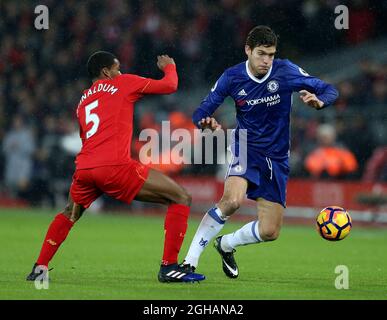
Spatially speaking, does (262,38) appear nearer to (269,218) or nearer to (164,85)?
(164,85)

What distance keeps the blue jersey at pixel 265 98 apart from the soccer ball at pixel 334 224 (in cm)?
75

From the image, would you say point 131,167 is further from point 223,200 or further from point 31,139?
point 31,139

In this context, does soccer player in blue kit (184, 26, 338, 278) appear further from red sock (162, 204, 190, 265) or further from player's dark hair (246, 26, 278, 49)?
red sock (162, 204, 190, 265)

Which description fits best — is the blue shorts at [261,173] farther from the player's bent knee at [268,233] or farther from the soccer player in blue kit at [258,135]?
the player's bent knee at [268,233]

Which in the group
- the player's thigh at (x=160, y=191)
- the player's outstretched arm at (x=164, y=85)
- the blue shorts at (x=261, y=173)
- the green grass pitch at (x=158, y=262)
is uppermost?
the player's outstretched arm at (x=164, y=85)

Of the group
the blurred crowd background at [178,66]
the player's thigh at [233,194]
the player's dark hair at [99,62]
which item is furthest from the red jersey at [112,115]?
the blurred crowd background at [178,66]

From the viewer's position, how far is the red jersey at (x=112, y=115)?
26.9ft

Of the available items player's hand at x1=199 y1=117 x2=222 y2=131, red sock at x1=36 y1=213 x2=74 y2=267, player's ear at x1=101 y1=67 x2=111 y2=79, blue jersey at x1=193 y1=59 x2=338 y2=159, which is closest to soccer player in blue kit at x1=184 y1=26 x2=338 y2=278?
blue jersey at x1=193 y1=59 x2=338 y2=159

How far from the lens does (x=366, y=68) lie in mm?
18141

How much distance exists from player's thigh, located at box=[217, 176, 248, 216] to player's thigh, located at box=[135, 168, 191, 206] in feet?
1.62

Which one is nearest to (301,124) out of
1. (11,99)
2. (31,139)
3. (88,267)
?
(31,139)

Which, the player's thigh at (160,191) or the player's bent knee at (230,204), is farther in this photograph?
the player's bent knee at (230,204)

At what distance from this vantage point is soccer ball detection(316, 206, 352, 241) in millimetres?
9031

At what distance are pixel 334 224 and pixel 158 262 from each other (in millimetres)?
2181
